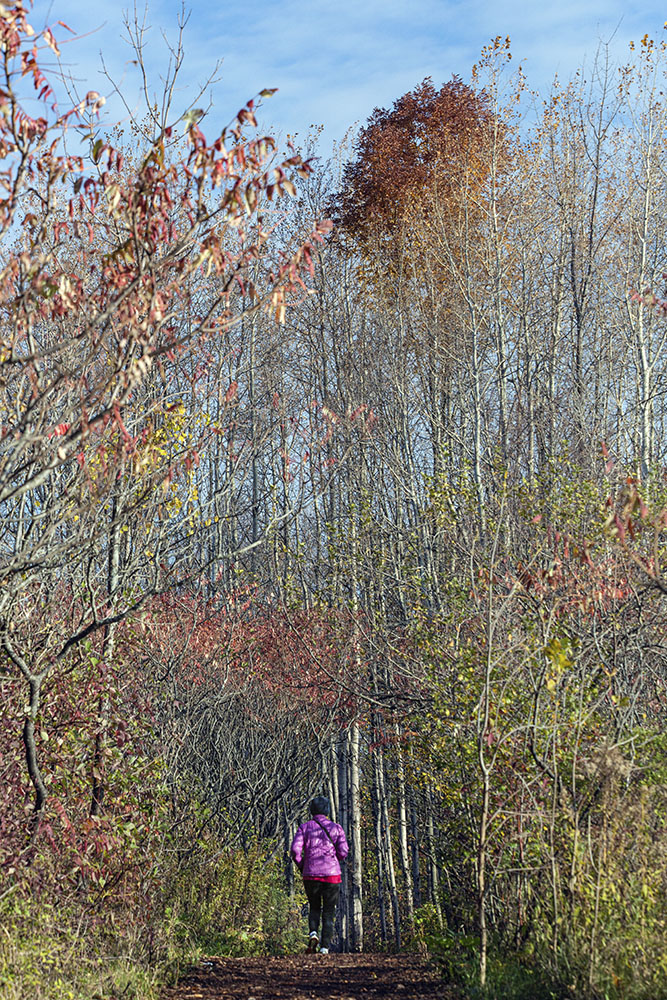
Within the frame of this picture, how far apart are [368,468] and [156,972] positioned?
473 inches

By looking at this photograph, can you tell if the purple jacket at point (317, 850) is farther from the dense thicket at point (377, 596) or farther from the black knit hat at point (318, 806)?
the dense thicket at point (377, 596)

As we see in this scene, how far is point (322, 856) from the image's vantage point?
9109 mm

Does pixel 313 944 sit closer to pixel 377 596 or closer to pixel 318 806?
pixel 318 806

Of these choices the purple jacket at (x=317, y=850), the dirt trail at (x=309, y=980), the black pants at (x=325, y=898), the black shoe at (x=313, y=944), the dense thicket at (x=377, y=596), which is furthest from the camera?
the black shoe at (x=313, y=944)

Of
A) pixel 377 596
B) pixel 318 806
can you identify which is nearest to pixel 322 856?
pixel 318 806

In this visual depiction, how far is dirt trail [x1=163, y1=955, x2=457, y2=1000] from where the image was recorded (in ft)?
21.6

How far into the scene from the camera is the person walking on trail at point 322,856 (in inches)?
358

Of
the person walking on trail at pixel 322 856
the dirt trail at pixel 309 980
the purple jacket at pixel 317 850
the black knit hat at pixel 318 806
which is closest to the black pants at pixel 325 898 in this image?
the person walking on trail at pixel 322 856

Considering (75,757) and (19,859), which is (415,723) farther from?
(19,859)

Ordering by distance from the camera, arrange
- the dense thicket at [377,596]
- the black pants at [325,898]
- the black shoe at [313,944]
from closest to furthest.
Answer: the dense thicket at [377,596] → the black pants at [325,898] → the black shoe at [313,944]

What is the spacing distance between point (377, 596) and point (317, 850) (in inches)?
142

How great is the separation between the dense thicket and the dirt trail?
34cm

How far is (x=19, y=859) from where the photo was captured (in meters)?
5.41

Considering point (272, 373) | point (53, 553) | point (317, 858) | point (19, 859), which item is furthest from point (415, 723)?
point (272, 373)
